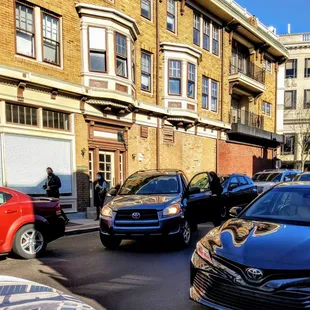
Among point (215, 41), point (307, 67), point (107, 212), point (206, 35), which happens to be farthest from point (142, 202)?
point (307, 67)

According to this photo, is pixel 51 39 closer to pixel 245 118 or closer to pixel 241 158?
pixel 241 158

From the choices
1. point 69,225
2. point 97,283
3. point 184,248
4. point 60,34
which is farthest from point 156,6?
point 97,283

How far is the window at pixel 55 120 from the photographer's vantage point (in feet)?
36.4

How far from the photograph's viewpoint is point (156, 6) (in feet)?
50.0

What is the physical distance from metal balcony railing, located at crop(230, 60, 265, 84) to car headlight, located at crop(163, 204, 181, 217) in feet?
57.5

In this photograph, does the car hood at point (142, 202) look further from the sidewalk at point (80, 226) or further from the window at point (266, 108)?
the window at point (266, 108)

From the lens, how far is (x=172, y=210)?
21.0 ft

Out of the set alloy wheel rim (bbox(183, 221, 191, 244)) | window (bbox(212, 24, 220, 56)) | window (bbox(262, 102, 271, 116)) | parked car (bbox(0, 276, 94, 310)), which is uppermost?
window (bbox(212, 24, 220, 56))

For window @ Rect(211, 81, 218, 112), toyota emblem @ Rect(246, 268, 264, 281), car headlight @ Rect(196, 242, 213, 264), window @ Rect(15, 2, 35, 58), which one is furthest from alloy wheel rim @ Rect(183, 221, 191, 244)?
window @ Rect(211, 81, 218, 112)

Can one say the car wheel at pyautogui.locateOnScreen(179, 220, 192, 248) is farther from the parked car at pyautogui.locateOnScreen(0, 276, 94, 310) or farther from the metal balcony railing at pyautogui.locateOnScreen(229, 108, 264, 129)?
the metal balcony railing at pyautogui.locateOnScreen(229, 108, 264, 129)

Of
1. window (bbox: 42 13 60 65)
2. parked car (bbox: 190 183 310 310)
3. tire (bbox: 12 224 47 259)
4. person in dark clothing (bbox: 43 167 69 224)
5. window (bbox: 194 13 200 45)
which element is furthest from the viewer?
window (bbox: 194 13 200 45)

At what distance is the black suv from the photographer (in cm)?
621

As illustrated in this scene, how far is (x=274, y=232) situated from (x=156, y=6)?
47.8 feet

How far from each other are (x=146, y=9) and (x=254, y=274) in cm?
1485
